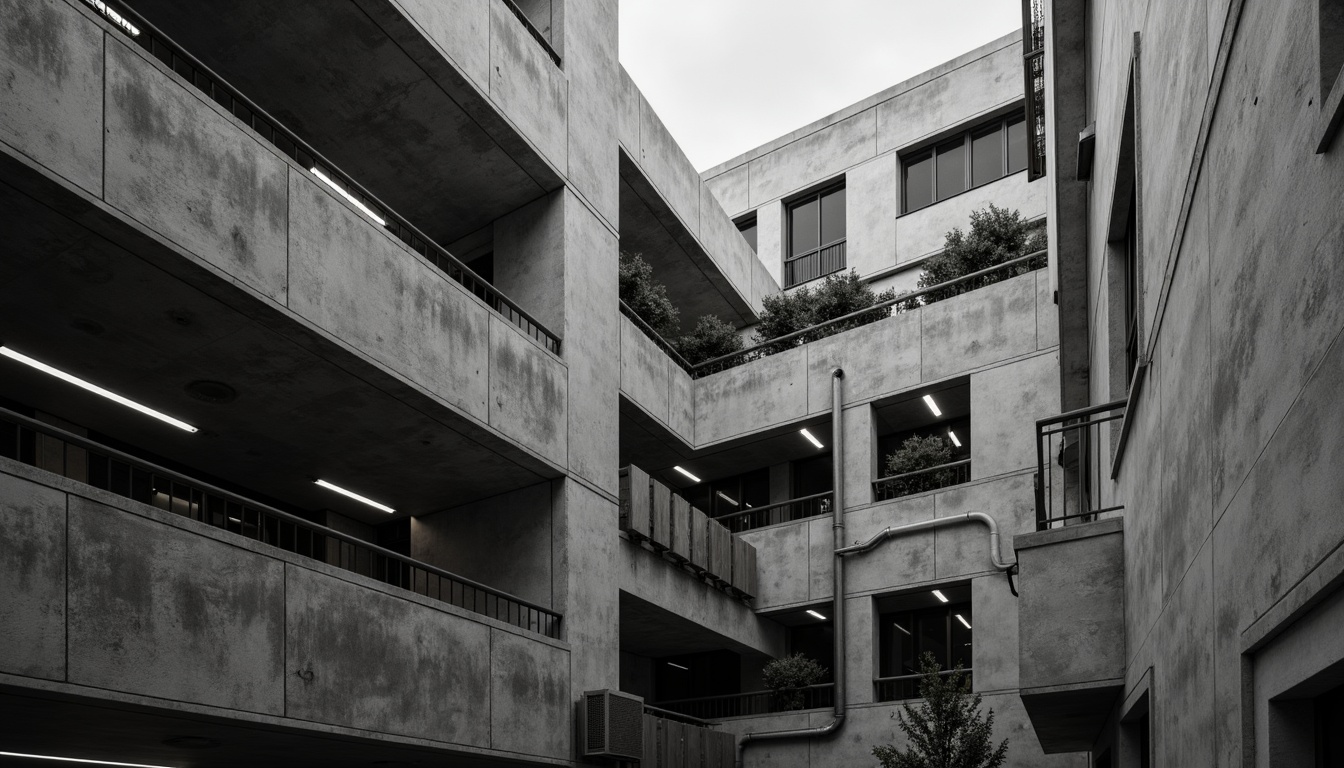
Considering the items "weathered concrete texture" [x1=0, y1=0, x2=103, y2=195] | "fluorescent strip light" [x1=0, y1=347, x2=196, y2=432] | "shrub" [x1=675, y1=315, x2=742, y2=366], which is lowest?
"fluorescent strip light" [x1=0, y1=347, x2=196, y2=432]

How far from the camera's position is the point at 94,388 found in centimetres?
1471

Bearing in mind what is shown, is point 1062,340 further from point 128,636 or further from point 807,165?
point 807,165

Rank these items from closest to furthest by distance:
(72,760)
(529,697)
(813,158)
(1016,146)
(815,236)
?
(72,760) < (529,697) < (1016,146) < (813,158) < (815,236)

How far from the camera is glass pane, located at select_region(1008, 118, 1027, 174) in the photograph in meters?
28.4

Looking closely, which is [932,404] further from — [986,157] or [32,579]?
[32,579]

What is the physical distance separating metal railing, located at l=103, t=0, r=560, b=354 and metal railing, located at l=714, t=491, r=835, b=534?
8675 mm

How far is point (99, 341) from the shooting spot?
44.4 feet

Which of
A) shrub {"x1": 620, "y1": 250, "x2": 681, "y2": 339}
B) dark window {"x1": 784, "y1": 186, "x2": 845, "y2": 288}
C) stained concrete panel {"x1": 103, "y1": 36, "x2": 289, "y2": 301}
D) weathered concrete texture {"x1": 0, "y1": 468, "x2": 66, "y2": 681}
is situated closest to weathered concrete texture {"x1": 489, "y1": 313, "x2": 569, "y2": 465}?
stained concrete panel {"x1": 103, "y1": 36, "x2": 289, "y2": 301}

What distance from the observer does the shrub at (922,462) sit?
23.7 m

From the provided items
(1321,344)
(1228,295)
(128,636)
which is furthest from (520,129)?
(1321,344)

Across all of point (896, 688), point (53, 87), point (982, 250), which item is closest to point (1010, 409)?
point (982, 250)

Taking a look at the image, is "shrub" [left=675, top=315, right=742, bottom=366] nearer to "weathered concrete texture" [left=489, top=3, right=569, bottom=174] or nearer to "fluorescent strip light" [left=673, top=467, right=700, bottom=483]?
"fluorescent strip light" [left=673, top=467, right=700, bottom=483]

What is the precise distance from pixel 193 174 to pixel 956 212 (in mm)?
20770

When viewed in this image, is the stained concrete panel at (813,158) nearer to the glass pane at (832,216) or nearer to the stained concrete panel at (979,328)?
the glass pane at (832,216)
